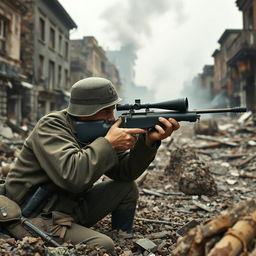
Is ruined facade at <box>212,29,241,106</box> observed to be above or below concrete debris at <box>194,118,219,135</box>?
above

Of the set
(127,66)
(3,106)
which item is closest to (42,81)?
(3,106)

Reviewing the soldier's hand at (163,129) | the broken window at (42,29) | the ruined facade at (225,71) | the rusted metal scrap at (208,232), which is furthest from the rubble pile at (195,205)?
the ruined facade at (225,71)

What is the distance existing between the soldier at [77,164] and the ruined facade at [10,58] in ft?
47.9

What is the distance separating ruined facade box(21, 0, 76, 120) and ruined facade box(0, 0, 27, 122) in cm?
170

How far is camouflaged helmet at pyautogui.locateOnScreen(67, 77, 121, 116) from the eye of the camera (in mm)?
2914

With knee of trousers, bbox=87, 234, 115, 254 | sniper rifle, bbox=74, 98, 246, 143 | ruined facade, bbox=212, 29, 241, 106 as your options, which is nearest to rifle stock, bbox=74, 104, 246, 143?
sniper rifle, bbox=74, 98, 246, 143

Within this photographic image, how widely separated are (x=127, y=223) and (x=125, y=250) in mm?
490

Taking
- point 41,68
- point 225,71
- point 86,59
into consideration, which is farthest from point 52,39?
point 225,71

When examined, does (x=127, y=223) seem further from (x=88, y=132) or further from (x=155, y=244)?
(x=88, y=132)

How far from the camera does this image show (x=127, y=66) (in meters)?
97.2

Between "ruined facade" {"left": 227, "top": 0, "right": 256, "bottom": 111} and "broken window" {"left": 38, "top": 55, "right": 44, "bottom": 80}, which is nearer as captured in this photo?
"ruined facade" {"left": 227, "top": 0, "right": 256, "bottom": 111}

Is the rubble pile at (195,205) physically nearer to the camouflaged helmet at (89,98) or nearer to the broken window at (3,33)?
the camouflaged helmet at (89,98)

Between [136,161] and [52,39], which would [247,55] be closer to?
[52,39]

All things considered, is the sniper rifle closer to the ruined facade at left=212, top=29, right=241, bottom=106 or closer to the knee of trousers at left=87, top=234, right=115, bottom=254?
the knee of trousers at left=87, top=234, right=115, bottom=254
